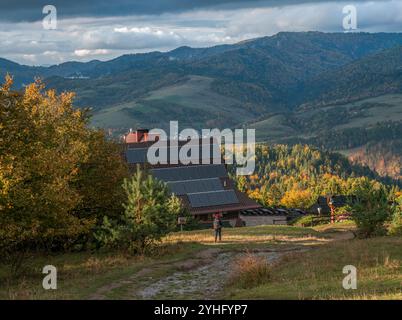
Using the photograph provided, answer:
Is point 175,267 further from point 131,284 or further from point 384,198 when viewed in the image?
point 384,198

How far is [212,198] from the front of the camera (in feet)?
331

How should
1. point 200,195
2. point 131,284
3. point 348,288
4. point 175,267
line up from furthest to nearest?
point 200,195 → point 175,267 → point 131,284 → point 348,288

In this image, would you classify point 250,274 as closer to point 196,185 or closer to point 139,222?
point 139,222

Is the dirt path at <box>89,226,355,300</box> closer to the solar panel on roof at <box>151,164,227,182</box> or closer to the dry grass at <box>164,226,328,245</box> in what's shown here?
the dry grass at <box>164,226,328,245</box>

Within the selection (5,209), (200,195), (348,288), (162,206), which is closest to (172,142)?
(200,195)

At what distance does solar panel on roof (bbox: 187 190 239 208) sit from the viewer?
100 meters

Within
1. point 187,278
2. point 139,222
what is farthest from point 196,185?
point 187,278

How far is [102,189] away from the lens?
42344 millimetres

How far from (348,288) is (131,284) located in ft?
32.6

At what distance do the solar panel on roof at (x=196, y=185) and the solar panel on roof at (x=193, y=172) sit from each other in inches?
75.4

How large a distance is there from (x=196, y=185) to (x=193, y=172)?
4.21 metres

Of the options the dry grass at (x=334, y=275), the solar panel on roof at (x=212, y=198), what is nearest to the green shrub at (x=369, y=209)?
the dry grass at (x=334, y=275)

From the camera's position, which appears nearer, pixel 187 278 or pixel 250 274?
pixel 250 274

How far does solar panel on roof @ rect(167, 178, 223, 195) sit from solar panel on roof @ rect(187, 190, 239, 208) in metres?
1.61
